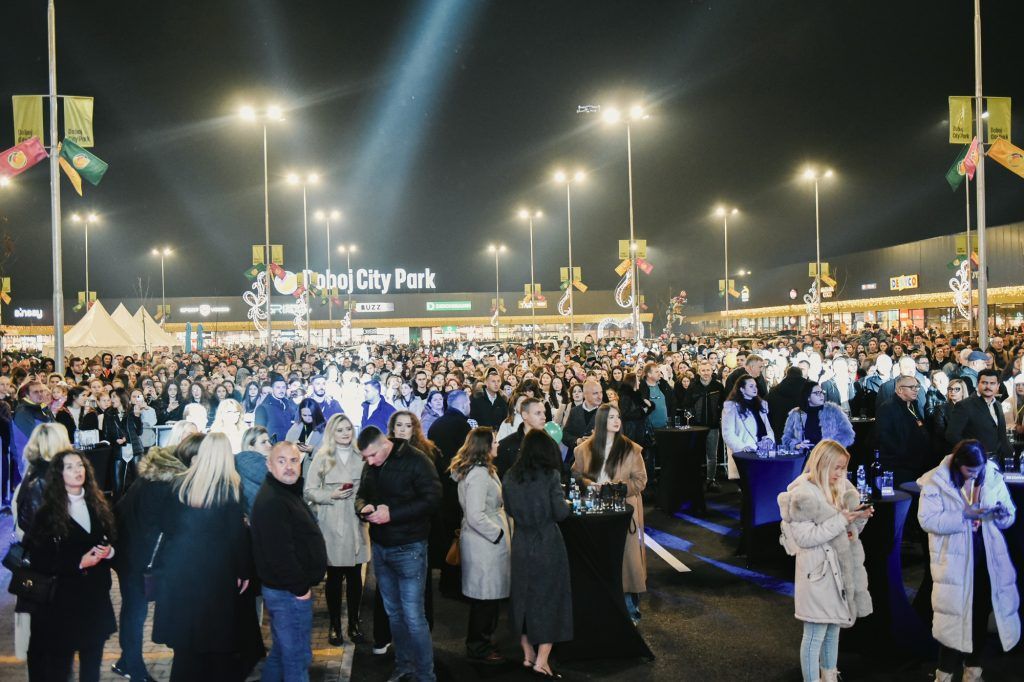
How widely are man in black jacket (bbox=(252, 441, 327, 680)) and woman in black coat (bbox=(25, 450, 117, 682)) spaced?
105 cm

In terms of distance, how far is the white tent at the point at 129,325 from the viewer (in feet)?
110

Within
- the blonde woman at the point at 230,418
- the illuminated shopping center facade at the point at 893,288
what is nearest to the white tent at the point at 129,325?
the blonde woman at the point at 230,418

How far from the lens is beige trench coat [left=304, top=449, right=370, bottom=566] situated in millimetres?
6672

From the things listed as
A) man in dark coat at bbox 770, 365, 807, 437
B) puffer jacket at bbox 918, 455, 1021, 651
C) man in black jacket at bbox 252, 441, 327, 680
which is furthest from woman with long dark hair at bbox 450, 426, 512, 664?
man in dark coat at bbox 770, 365, 807, 437

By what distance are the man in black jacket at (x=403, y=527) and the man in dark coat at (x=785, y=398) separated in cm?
648

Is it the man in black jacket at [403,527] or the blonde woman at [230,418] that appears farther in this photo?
the blonde woman at [230,418]

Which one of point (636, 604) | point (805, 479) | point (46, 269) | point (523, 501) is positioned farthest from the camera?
point (46, 269)

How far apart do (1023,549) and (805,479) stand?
2528 millimetres

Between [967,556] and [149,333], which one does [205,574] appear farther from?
[149,333]

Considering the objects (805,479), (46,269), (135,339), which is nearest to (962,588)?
(805,479)

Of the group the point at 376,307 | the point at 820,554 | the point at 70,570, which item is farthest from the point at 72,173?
the point at 376,307

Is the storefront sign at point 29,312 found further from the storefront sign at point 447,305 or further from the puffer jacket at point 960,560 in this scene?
the puffer jacket at point 960,560

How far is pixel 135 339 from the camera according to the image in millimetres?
33531

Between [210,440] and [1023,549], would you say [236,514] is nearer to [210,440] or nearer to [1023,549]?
[210,440]
